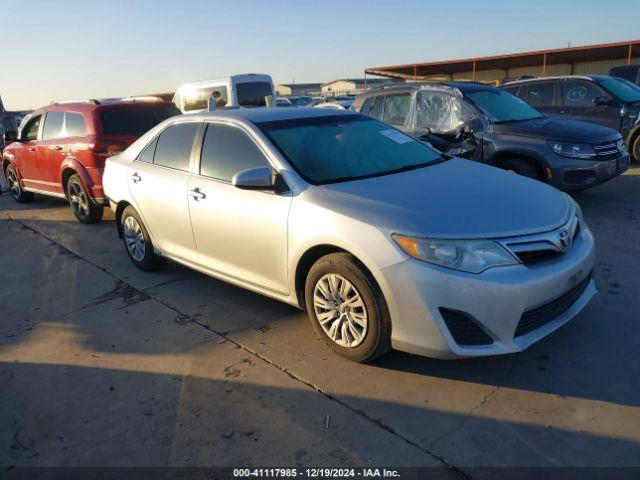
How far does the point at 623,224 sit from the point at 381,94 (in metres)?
3.67

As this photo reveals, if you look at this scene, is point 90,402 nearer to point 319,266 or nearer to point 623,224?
point 319,266

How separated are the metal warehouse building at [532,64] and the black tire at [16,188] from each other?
1785cm

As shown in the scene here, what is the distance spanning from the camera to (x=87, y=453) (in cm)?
261

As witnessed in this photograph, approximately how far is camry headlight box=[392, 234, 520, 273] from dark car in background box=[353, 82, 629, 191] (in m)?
3.95

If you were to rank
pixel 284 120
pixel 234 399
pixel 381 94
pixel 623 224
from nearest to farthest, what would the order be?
pixel 234 399, pixel 284 120, pixel 623 224, pixel 381 94

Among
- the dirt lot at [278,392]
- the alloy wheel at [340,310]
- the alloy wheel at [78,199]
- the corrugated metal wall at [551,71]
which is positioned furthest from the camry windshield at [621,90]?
the corrugated metal wall at [551,71]

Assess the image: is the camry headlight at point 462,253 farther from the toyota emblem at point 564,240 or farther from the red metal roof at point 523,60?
the red metal roof at point 523,60

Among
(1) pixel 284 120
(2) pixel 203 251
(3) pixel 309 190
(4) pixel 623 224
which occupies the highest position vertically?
(1) pixel 284 120

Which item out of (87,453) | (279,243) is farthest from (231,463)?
(279,243)

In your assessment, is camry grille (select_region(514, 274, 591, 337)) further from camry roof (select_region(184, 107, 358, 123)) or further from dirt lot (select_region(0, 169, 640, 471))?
camry roof (select_region(184, 107, 358, 123))

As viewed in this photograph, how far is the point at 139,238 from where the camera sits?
5.04 meters

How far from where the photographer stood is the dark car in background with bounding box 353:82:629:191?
6.15m

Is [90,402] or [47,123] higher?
[47,123]

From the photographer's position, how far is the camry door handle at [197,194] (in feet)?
13.1
